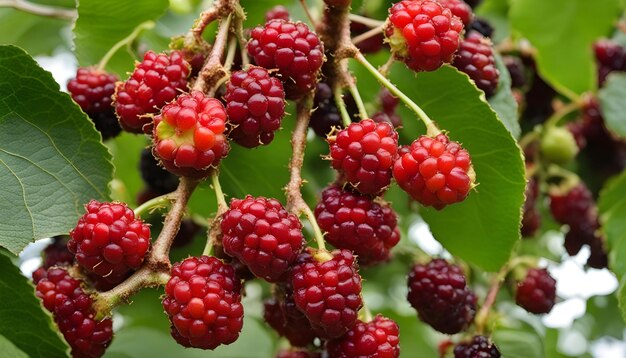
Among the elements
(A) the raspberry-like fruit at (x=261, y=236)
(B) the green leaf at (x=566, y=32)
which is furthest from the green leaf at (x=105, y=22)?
(B) the green leaf at (x=566, y=32)

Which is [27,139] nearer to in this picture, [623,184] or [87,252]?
[87,252]

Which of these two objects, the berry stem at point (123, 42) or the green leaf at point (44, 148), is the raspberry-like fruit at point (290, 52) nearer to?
the green leaf at point (44, 148)

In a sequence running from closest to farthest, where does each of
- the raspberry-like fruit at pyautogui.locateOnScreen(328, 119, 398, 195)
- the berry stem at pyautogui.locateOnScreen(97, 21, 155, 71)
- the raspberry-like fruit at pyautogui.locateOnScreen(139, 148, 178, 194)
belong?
the raspberry-like fruit at pyautogui.locateOnScreen(328, 119, 398, 195) < the berry stem at pyautogui.locateOnScreen(97, 21, 155, 71) < the raspberry-like fruit at pyautogui.locateOnScreen(139, 148, 178, 194)

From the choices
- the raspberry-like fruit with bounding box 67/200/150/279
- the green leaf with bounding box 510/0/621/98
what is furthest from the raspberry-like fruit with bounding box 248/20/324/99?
the green leaf with bounding box 510/0/621/98

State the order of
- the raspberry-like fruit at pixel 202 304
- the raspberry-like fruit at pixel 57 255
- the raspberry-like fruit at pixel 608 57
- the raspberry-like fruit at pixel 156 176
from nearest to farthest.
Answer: the raspberry-like fruit at pixel 202 304, the raspberry-like fruit at pixel 57 255, the raspberry-like fruit at pixel 156 176, the raspberry-like fruit at pixel 608 57

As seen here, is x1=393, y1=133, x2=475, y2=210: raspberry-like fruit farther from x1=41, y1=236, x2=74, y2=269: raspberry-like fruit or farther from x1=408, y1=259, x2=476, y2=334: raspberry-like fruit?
x1=41, y1=236, x2=74, y2=269: raspberry-like fruit

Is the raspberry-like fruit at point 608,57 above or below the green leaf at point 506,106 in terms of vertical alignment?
below
